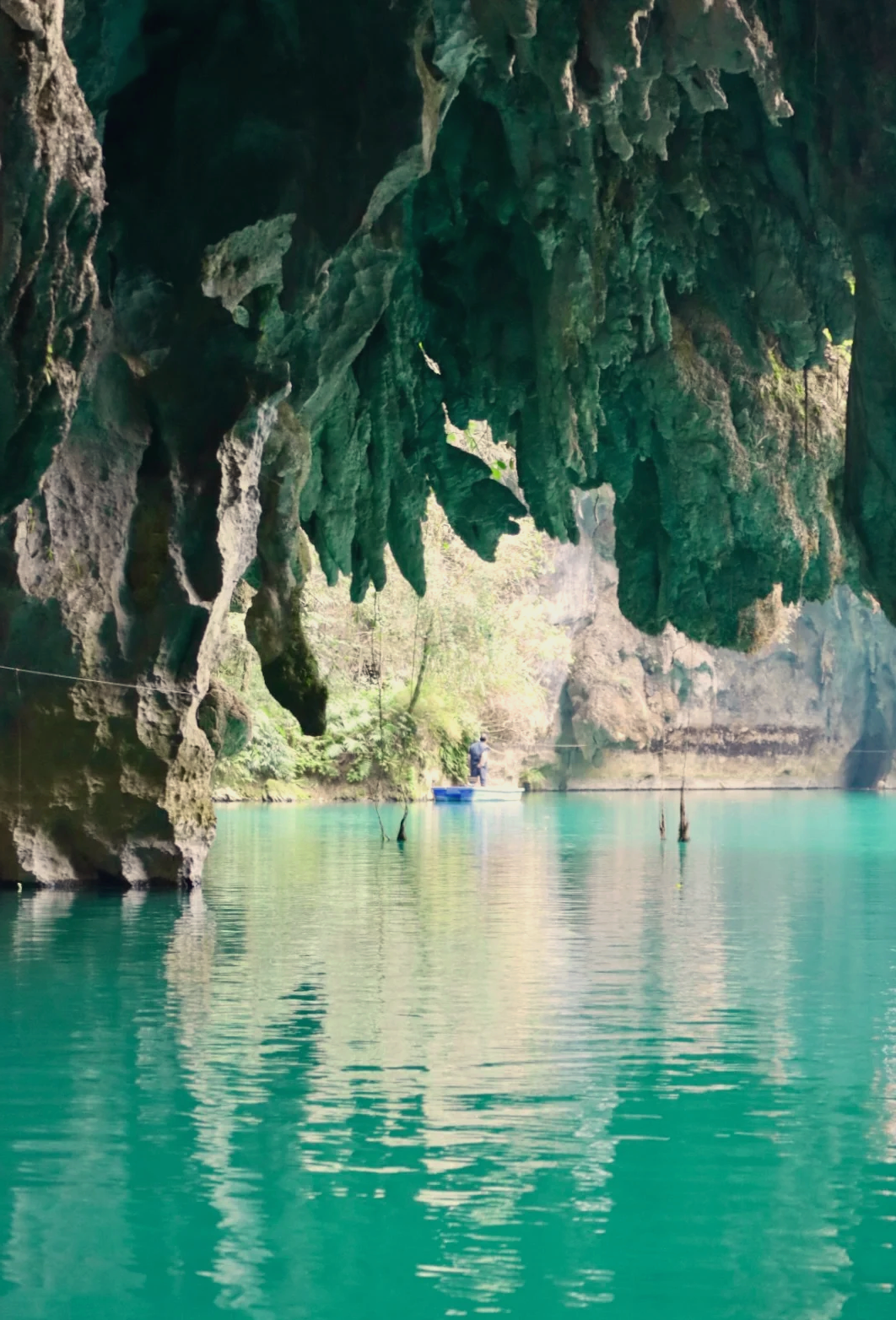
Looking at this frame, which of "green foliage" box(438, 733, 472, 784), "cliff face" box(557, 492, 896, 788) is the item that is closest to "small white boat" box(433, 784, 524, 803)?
"green foliage" box(438, 733, 472, 784)

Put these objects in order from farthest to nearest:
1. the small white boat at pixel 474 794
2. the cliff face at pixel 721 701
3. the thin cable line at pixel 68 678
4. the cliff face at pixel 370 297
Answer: the cliff face at pixel 721 701 → the small white boat at pixel 474 794 → the thin cable line at pixel 68 678 → the cliff face at pixel 370 297

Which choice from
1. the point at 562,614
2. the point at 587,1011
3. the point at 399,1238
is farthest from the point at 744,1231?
the point at 562,614

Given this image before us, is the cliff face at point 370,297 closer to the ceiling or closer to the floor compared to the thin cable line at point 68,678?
closer to the ceiling

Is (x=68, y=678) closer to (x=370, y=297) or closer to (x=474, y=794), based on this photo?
(x=370, y=297)

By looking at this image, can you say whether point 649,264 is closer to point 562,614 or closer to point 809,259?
point 809,259

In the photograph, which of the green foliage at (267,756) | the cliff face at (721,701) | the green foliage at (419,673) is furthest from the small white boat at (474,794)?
the cliff face at (721,701)

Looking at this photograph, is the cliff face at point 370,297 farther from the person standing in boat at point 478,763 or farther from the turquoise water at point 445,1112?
the person standing in boat at point 478,763

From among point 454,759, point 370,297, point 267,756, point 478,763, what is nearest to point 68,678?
point 370,297

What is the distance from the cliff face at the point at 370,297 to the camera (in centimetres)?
1333

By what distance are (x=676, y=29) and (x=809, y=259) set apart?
14.7 feet

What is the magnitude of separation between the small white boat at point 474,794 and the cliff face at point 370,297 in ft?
73.2

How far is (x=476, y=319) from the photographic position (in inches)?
681

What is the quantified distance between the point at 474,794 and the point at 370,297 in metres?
26.3

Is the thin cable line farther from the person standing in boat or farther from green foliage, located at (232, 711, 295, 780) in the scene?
the person standing in boat
